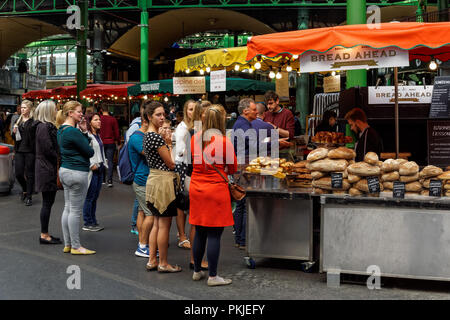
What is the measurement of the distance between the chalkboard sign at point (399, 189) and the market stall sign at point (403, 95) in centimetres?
538

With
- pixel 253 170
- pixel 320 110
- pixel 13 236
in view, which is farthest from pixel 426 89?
pixel 320 110

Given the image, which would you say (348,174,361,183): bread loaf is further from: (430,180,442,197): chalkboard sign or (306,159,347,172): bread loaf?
(430,180,442,197): chalkboard sign

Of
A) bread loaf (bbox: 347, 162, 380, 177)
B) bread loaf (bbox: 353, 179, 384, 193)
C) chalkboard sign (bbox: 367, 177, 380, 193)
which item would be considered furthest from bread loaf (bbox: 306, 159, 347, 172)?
chalkboard sign (bbox: 367, 177, 380, 193)

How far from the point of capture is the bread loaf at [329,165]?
5.89 m

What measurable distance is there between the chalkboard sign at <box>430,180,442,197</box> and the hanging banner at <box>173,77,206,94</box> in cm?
805

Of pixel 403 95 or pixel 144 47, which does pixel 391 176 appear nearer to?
pixel 403 95

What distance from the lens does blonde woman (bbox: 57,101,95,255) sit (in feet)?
22.6

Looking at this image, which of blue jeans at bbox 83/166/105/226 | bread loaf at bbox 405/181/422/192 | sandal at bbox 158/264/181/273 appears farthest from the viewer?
blue jeans at bbox 83/166/105/226

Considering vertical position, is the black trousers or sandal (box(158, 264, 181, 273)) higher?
the black trousers

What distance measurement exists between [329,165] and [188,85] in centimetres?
769

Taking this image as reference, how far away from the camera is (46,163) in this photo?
774 centimetres

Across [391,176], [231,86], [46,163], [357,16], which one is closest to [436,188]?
[391,176]

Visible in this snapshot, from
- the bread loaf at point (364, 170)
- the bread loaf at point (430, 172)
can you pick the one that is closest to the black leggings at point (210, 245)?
the bread loaf at point (364, 170)
